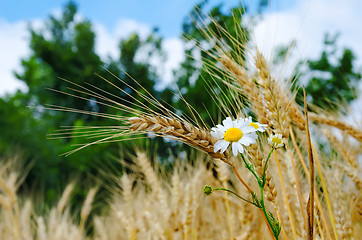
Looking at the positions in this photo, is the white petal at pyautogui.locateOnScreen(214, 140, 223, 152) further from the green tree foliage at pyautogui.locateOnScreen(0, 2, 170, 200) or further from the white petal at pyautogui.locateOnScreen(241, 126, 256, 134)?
the green tree foliage at pyautogui.locateOnScreen(0, 2, 170, 200)

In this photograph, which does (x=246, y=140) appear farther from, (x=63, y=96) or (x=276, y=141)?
(x=63, y=96)

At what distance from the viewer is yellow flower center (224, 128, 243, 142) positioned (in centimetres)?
52

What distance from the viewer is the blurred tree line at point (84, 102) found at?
337cm

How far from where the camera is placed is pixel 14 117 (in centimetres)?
459

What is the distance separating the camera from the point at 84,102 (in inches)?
265

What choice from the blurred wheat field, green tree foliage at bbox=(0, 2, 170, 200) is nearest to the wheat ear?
the blurred wheat field

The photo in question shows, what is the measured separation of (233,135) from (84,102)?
21.6 feet

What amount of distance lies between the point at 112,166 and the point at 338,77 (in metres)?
3.16

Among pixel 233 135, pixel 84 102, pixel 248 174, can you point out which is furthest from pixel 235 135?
pixel 84 102

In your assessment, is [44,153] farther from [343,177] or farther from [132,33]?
[343,177]

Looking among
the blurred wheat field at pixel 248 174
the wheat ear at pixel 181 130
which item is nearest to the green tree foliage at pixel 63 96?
the blurred wheat field at pixel 248 174

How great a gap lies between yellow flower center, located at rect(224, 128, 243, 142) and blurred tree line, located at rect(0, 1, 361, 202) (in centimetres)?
47

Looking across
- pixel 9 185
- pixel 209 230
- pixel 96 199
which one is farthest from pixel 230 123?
pixel 96 199

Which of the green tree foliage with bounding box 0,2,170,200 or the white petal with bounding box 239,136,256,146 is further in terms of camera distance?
the green tree foliage with bounding box 0,2,170,200
